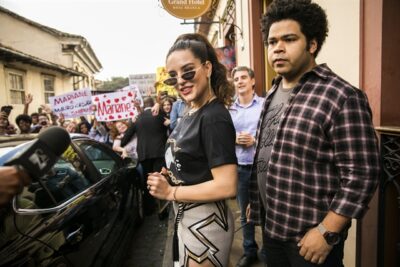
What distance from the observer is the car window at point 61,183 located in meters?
2.28

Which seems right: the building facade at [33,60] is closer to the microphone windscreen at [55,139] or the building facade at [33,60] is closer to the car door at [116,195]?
the car door at [116,195]

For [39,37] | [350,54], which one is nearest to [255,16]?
[350,54]

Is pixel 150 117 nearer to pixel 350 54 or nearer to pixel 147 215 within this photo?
pixel 147 215

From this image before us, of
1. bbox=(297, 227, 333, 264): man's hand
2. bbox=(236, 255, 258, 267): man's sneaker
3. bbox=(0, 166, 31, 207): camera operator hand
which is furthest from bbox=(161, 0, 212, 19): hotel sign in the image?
bbox=(0, 166, 31, 207): camera operator hand

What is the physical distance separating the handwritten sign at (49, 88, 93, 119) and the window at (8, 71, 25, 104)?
7.59 m

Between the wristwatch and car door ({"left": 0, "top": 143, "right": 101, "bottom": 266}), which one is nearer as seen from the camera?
the wristwatch

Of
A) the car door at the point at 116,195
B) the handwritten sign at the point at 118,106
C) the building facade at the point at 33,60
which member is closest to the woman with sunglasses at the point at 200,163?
the car door at the point at 116,195

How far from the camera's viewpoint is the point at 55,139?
3.76 ft

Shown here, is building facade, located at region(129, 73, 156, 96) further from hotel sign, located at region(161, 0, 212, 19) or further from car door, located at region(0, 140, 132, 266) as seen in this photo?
car door, located at region(0, 140, 132, 266)

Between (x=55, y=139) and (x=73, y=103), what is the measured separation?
6846mm

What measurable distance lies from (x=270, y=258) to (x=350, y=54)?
171 centimetres

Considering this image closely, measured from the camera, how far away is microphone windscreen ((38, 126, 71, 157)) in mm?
1104

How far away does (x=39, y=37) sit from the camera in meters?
19.9

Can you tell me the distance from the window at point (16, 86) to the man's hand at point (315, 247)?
48.5 ft
